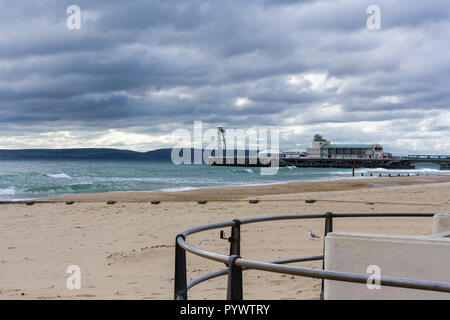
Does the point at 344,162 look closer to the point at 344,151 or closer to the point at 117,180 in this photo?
the point at 344,151

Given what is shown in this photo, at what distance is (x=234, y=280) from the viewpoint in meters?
2.23

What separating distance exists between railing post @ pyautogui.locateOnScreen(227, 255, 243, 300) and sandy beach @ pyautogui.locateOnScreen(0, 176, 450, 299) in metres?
2.67

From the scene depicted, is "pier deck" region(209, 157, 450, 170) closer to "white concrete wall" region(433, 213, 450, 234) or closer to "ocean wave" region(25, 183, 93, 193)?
"ocean wave" region(25, 183, 93, 193)

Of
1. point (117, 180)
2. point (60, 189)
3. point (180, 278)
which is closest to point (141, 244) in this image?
point (180, 278)

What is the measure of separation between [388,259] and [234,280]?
1346mm

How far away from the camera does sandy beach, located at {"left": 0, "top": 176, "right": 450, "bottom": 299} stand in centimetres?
543

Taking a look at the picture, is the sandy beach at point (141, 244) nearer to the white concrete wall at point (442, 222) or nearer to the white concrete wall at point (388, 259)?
the white concrete wall at point (442, 222)

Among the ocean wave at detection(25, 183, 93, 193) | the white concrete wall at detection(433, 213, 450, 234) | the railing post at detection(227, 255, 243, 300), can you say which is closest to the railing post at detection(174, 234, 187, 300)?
the railing post at detection(227, 255, 243, 300)

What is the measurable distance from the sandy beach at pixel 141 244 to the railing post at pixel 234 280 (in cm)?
267

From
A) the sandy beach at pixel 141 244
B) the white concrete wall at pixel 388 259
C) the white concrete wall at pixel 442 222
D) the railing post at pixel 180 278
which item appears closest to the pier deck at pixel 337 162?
the sandy beach at pixel 141 244

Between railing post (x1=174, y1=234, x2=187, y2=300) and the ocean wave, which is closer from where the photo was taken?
railing post (x1=174, y1=234, x2=187, y2=300)
